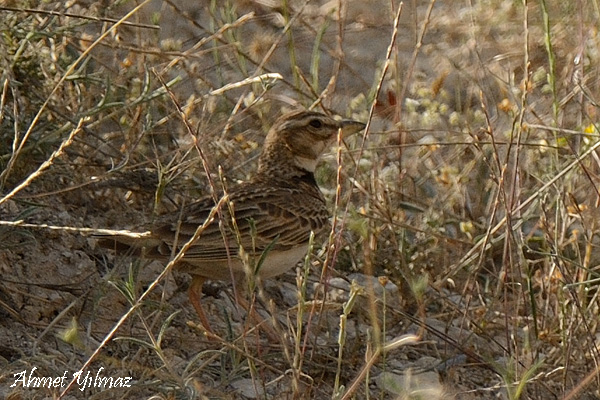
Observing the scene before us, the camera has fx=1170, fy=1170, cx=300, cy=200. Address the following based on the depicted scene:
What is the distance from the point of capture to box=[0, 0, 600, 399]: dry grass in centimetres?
392

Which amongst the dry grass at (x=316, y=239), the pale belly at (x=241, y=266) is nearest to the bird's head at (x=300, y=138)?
the dry grass at (x=316, y=239)

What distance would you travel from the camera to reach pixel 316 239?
5.12 meters

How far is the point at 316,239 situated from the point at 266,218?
38 cm

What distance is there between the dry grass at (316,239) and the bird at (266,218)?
0.14 metres

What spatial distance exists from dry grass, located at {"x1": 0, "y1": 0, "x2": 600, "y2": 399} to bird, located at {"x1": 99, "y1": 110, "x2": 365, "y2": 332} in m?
0.14

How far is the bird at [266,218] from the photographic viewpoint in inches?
174

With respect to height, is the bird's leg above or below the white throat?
below

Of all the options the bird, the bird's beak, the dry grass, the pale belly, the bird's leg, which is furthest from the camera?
the bird's beak

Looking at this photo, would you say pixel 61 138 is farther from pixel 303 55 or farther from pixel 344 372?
pixel 303 55

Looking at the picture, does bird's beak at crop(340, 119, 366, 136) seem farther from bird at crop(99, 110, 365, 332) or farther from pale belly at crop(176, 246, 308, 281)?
pale belly at crop(176, 246, 308, 281)

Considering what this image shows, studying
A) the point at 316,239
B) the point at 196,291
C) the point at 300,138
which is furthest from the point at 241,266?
the point at 300,138

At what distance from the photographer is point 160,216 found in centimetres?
475

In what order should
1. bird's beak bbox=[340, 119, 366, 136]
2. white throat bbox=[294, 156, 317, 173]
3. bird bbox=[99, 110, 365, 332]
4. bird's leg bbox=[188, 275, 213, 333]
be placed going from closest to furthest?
bird bbox=[99, 110, 365, 332] → bird's leg bbox=[188, 275, 213, 333] → bird's beak bbox=[340, 119, 366, 136] → white throat bbox=[294, 156, 317, 173]

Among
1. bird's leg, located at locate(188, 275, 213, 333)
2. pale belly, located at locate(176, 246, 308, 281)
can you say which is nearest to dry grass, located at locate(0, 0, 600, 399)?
bird's leg, located at locate(188, 275, 213, 333)
